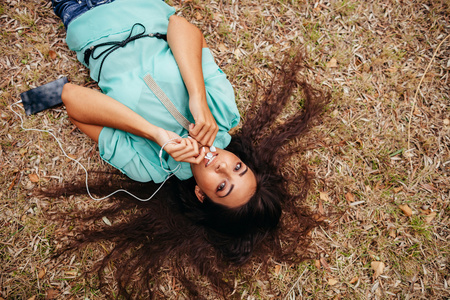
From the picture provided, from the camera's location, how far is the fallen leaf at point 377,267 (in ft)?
11.0

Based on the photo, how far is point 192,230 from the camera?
10.5 ft

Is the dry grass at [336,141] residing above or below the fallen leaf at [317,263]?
above

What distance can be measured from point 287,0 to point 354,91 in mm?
1521

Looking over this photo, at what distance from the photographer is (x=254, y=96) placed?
11.7ft

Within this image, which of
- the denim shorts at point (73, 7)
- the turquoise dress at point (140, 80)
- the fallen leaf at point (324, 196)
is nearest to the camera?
the turquoise dress at point (140, 80)

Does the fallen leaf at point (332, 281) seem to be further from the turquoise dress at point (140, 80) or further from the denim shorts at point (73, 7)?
the denim shorts at point (73, 7)

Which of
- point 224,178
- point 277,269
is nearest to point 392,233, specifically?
point 277,269

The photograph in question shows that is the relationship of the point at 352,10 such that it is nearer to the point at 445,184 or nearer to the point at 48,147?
the point at 445,184

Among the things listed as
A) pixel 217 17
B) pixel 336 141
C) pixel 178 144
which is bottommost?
pixel 336 141

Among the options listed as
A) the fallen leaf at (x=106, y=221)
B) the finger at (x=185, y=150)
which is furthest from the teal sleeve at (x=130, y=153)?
the fallen leaf at (x=106, y=221)

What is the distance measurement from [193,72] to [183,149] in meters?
0.76

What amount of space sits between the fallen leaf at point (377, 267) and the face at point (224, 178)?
2.11 m

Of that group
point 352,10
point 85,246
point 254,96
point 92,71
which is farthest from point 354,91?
point 85,246

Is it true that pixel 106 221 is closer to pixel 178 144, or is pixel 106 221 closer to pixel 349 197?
pixel 178 144
